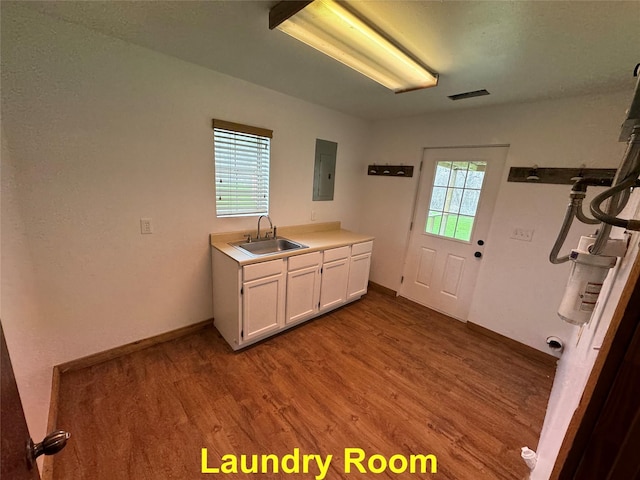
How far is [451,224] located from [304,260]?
1.81m

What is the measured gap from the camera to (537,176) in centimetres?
228

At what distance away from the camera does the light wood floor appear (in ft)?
4.58

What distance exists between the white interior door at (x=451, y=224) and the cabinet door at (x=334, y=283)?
99cm

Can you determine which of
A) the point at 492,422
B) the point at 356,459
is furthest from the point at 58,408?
the point at 492,422

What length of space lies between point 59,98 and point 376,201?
3.17 m

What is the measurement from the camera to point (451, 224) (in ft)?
9.57

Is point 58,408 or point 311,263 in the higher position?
point 311,263

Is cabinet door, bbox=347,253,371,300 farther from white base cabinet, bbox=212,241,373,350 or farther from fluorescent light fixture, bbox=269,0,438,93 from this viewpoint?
fluorescent light fixture, bbox=269,0,438,93

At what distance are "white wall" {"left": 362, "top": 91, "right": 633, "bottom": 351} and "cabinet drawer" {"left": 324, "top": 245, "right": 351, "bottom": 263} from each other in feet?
4.80

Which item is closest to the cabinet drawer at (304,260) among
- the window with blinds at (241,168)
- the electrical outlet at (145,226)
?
the window with blinds at (241,168)

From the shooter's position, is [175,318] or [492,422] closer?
[492,422]

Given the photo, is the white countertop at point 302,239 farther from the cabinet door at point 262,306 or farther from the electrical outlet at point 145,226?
the electrical outlet at point 145,226

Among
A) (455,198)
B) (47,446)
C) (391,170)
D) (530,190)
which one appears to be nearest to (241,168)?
(391,170)

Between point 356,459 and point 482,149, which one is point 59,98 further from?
point 482,149
